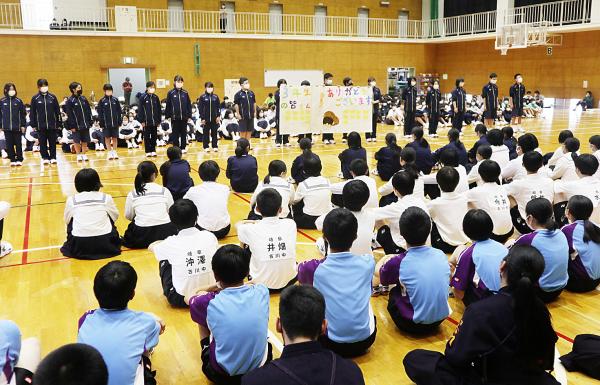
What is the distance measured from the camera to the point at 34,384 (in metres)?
1.81

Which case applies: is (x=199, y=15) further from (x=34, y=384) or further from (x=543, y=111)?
(x=34, y=384)

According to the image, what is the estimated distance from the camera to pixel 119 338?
8.95 ft

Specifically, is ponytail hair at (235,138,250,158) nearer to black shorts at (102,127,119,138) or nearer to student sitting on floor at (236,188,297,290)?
student sitting on floor at (236,188,297,290)

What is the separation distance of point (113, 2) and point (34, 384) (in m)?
21.4

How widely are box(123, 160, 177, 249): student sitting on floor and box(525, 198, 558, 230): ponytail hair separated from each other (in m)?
3.58

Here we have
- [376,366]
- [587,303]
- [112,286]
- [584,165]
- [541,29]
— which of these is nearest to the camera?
[112,286]

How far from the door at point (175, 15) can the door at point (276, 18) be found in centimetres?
397

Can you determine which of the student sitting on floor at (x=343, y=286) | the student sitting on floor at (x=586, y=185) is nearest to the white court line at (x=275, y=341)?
→ the student sitting on floor at (x=343, y=286)

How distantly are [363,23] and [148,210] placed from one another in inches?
889

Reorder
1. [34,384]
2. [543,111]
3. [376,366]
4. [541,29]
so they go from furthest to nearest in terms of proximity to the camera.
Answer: [543,111] → [541,29] → [376,366] → [34,384]

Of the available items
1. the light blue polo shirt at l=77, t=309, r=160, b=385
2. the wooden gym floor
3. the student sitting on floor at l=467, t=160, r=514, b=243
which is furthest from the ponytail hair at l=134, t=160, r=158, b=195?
the student sitting on floor at l=467, t=160, r=514, b=243

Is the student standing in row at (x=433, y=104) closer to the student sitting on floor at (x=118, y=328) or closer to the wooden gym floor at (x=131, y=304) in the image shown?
the wooden gym floor at (x=131, y=304)

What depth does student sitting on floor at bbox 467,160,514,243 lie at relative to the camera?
204 inches

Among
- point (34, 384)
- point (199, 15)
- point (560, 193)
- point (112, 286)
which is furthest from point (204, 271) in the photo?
point (199, 15)
